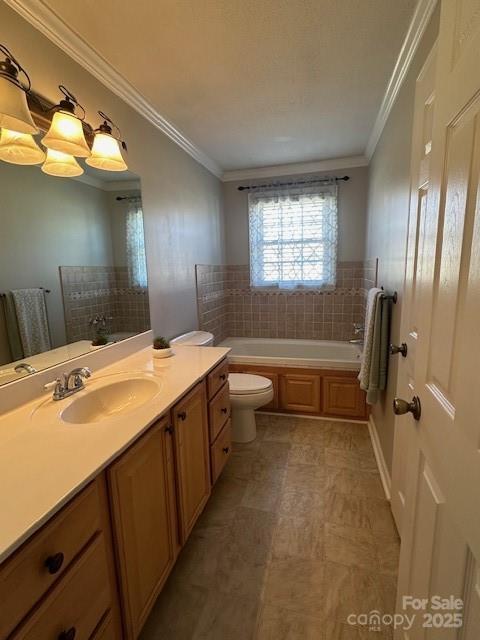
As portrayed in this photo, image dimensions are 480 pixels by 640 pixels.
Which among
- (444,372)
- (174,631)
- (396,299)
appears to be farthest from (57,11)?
(174,631)

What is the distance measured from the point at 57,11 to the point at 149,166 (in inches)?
33.7

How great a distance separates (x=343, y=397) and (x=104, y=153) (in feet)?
8.39

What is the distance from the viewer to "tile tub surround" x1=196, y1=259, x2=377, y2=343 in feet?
10.8

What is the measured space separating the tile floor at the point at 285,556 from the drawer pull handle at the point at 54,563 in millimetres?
813

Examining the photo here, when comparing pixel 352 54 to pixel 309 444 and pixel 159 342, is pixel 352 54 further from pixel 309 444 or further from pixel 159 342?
pixel 309 444

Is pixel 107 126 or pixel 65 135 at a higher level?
pixel 107 126

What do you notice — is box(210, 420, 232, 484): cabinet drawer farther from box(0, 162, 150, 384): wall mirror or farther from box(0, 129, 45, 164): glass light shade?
box(0, 129, 45, 164): glass light shade

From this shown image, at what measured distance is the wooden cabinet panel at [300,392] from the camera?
9.26 feet

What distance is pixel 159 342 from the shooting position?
73.4 inches

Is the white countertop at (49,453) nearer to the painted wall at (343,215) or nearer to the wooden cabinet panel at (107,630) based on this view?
the wooden cabinet panel at (107,630)

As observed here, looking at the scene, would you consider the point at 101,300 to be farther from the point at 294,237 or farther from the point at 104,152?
the point at 294,237

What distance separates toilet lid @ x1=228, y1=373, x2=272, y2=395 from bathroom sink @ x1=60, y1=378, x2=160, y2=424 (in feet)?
3.25

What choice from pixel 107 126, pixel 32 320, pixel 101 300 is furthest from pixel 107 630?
pixel 107 126

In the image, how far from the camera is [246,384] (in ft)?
8.05
